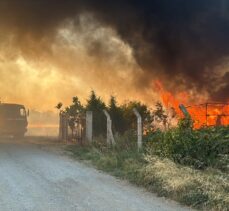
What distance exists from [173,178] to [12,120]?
25.4 metres

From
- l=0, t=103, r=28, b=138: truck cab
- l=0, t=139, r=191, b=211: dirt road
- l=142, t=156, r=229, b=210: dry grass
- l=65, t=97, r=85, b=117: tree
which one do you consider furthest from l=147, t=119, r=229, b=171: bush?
l=0, t=103, r=28, b=138: truck cab

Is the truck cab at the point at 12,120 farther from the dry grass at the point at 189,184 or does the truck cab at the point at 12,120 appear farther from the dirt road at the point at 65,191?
the dry grass at the point at 189,184

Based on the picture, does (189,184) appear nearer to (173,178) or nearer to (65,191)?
(173,178)

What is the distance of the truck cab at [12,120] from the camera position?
34.9 meters

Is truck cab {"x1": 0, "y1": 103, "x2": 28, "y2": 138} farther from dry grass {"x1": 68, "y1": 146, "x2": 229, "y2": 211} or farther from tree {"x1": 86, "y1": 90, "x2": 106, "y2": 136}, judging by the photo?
dry grass {"x1": 68, "y1": 146, "x2": 229, "y2": 211}

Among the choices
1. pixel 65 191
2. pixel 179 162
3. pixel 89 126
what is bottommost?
pixel 65 191

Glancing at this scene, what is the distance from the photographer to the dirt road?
9.52m

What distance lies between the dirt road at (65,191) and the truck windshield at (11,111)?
19544mm

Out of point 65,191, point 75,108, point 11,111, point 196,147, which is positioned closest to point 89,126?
point 75,108

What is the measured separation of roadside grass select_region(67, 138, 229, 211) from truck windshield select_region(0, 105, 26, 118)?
1970 cm

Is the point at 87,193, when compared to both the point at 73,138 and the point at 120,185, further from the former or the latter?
the point at 73,138

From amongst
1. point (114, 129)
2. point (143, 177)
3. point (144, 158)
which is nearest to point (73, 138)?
point (114, 129)

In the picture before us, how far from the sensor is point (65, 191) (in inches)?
435

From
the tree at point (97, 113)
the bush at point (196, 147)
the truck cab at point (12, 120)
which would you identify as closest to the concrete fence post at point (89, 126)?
the tree at point (97, 113)
